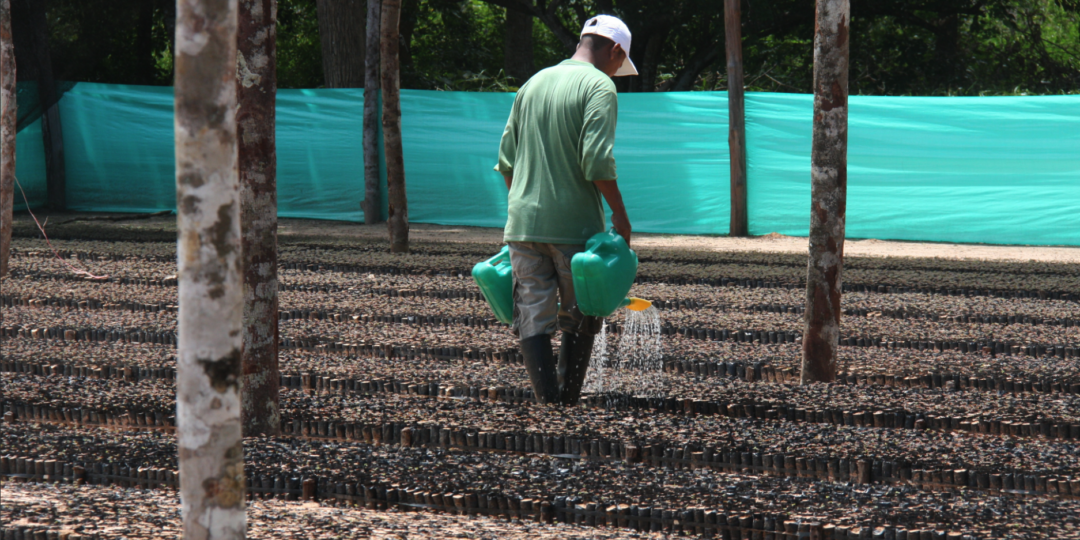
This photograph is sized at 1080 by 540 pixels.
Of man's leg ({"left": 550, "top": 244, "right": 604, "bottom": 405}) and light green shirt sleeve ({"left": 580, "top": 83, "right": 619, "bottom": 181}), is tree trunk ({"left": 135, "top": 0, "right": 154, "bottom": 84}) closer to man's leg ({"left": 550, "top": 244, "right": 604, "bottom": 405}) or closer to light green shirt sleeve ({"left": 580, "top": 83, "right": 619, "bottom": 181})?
man's leg ({"left": 550, "top": 244, "right": 604, "bottom": 405})

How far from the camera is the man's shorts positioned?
3992 millimetres

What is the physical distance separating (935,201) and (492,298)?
28.2 ft

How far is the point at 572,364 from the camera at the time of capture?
4141 millimetres

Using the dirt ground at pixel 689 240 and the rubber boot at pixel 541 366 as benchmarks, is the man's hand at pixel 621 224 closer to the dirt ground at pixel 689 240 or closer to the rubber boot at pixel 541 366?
the rubber boot at pixel 541 366

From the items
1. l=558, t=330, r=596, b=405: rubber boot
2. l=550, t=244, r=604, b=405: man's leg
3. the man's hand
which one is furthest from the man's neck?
l=558, t=330, r=596, b=405: rubber boot

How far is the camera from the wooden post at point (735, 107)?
39.1ft

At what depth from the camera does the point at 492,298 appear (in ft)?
13.7

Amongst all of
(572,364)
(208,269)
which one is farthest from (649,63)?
(208,269)

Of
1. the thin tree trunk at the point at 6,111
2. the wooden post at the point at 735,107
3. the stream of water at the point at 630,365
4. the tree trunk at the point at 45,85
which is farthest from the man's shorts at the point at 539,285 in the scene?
the tree trunk at the point at 45,85

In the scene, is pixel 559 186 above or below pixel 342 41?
below

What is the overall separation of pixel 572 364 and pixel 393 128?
5923 millimetres

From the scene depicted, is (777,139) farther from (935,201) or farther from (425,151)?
(425,151)

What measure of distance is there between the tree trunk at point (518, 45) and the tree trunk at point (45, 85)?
679cm

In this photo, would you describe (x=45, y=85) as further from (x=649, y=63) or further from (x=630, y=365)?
(x=630, y=365)
